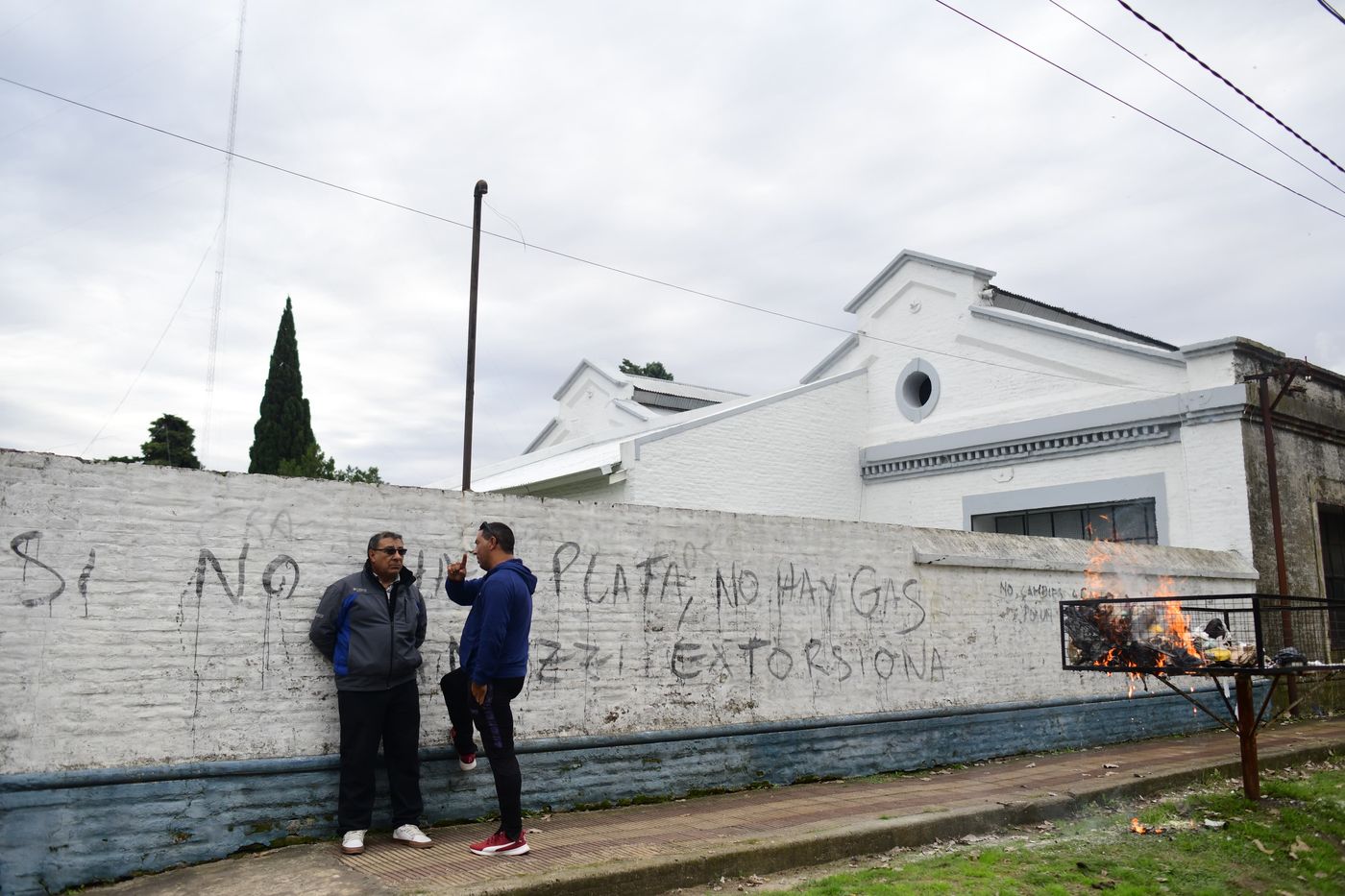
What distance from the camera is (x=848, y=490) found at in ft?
58.2

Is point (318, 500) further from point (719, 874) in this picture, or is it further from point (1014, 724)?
point (1014, 724)

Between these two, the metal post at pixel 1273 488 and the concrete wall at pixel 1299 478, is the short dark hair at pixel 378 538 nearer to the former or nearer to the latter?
the concrete wall at pixel 1299 478

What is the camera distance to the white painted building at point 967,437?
13.6 meters

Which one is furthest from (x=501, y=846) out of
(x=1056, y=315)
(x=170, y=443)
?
(x=170, y=443)

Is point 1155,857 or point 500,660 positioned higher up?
point 500,660

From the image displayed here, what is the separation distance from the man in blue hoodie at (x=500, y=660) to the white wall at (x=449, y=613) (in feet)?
2.66

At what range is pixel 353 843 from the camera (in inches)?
220

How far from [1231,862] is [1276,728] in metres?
7.04

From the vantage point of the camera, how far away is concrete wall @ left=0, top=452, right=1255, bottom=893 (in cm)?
522

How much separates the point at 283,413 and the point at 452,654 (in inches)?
994

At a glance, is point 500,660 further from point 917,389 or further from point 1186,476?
point 917,389

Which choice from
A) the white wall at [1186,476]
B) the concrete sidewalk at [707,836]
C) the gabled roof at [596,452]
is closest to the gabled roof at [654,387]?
the gabled roof at [596,452]

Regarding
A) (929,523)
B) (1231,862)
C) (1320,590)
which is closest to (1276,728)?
(1320,590)

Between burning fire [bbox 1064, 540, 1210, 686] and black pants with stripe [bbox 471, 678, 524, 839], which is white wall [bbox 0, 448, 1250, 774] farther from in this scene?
burning fire [bbox 1064, 540, 1210, 686]
